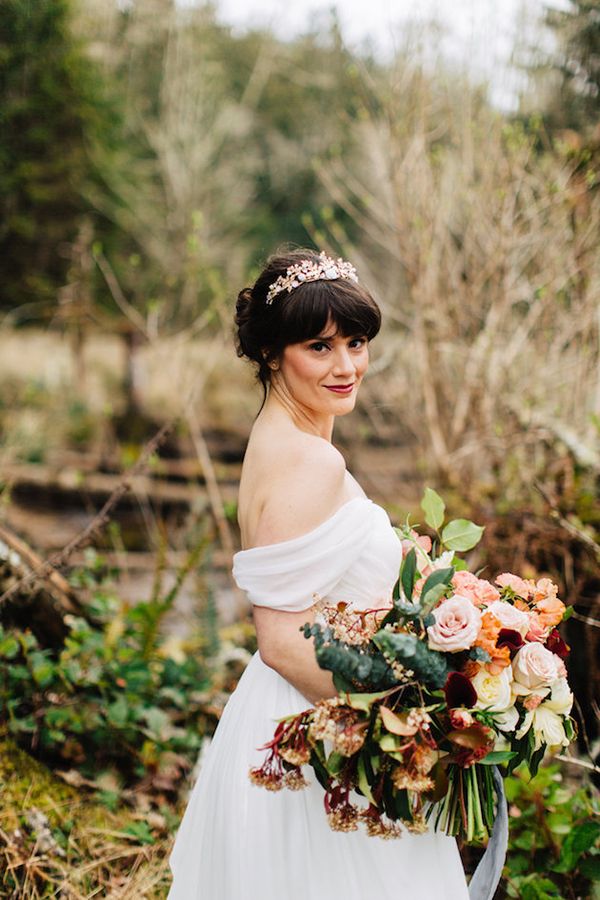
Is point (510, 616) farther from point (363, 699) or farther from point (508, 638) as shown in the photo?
point (363, 699)

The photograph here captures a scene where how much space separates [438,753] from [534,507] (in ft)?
10.2

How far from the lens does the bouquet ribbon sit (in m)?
1.90

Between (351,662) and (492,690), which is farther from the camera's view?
(492,690)

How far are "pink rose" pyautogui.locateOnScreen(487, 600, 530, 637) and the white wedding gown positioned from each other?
270 millimetres

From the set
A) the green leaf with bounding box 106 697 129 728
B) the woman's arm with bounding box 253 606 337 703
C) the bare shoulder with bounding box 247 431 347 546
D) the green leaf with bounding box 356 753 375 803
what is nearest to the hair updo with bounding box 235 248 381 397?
the bare shoulder with bounding box 247 431 347 546

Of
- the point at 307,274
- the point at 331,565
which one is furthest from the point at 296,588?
the point at 307,274

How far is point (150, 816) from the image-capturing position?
3.07 m

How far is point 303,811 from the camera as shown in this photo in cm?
178

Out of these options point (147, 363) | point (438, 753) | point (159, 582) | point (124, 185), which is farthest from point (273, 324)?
point (124, 185)

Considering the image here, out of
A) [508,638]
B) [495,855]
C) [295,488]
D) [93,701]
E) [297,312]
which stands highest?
[297,312]

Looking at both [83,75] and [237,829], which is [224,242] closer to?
[83,75]

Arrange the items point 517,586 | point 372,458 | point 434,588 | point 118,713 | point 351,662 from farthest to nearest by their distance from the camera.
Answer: point 372,458 < point 118,713 < point 517,586 < point 434,588 < point 351,662

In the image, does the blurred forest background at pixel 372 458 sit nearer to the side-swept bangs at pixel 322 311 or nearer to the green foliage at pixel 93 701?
the green foliage at pixel 93 701

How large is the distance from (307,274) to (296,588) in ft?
2.69
